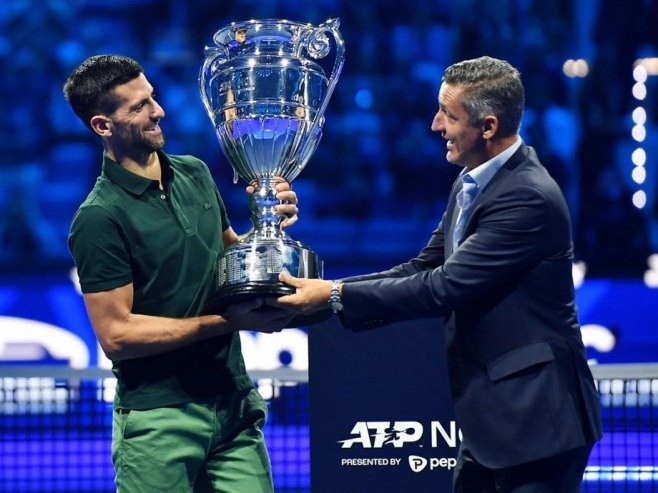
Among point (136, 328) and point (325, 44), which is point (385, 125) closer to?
point (325, 44)

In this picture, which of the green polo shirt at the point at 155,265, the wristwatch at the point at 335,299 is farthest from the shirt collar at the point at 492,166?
the green polo shirt at the point at 155,265

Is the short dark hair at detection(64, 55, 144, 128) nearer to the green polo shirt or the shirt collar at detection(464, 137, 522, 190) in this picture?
the green polo shirt

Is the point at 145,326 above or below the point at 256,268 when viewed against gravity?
below

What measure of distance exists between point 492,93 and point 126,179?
1002 millimetres

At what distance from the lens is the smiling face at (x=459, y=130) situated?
9.55 ft

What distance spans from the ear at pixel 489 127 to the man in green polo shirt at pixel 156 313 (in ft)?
1.96

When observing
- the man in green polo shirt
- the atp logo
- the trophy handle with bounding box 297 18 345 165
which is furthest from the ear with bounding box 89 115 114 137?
the atp logo

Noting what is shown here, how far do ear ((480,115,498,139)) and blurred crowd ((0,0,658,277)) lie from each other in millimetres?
3585

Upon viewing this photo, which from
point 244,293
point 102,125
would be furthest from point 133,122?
point 244,293

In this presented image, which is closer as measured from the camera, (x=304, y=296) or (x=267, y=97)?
(x=304, y=296)

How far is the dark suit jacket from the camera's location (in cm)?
275

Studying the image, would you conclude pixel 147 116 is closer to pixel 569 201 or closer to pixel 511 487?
pixel 511 487

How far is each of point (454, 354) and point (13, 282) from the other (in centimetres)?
431

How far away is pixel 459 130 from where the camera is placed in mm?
2922
